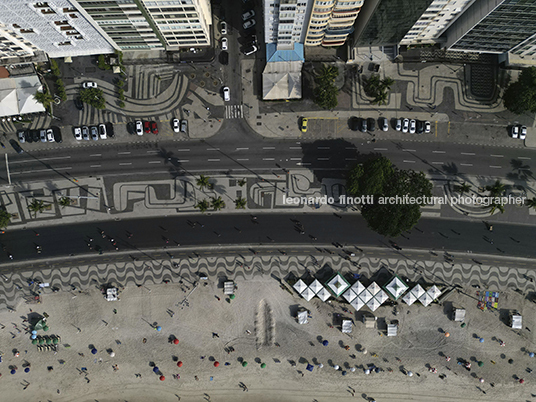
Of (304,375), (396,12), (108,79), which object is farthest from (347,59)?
(304,375)

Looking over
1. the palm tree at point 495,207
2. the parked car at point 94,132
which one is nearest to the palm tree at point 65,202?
the parked car at point 94,132

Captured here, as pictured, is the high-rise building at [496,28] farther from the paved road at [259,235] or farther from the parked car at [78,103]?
the parked car at [78,103]

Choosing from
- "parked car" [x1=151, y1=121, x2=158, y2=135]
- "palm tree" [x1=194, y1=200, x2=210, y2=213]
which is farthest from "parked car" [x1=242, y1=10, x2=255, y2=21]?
"palm tree" [x1=194, y1=200, x2=210, y2=213]

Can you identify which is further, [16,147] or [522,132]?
[16,147]

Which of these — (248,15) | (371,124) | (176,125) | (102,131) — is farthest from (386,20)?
(102,131)

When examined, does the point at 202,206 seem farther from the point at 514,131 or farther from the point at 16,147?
the point at 514,131

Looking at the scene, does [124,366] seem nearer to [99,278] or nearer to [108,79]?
[99,278]
